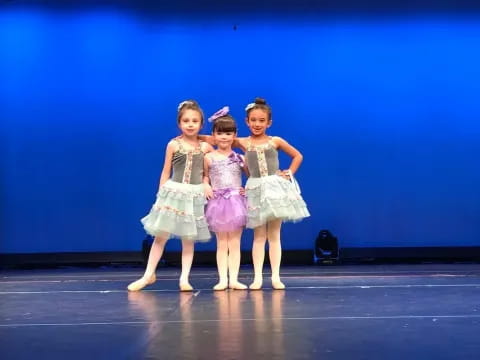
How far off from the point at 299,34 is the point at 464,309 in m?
3.89

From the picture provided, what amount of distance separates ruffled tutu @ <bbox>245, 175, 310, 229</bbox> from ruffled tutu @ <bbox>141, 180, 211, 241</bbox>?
29cm

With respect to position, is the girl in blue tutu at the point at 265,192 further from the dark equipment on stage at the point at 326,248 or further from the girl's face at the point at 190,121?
the dark equipment on stage at the point at 326,248

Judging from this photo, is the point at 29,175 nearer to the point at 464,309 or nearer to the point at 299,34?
the point at 299,34

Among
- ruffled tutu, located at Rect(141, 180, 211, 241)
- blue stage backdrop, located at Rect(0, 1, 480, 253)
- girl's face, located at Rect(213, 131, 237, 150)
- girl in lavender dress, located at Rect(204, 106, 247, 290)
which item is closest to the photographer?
ruffled tutu, located at Rect(141, 180, 211, 241)

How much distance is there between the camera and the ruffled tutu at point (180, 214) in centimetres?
453

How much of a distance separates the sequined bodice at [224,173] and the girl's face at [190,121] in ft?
0.76

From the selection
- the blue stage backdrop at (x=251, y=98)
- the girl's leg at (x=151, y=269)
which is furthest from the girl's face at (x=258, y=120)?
the blue stage backdrop at (x=251, y=98)

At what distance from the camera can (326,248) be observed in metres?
6.66

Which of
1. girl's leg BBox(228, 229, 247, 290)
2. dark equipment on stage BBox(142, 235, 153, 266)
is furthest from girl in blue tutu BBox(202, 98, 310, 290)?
dark equipment on stage BBox(142, 235, 153, 266)

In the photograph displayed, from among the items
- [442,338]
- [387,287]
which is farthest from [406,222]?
[442,338]

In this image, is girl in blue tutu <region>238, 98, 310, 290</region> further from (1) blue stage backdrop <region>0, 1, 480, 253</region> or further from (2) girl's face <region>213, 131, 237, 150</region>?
(1) blue stage backdrop <region>0, 1, 480, 253</region>

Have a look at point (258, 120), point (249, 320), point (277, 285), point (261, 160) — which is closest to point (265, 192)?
point (261, 160)

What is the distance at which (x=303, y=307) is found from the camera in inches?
145

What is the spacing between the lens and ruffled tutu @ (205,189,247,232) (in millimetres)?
4621
